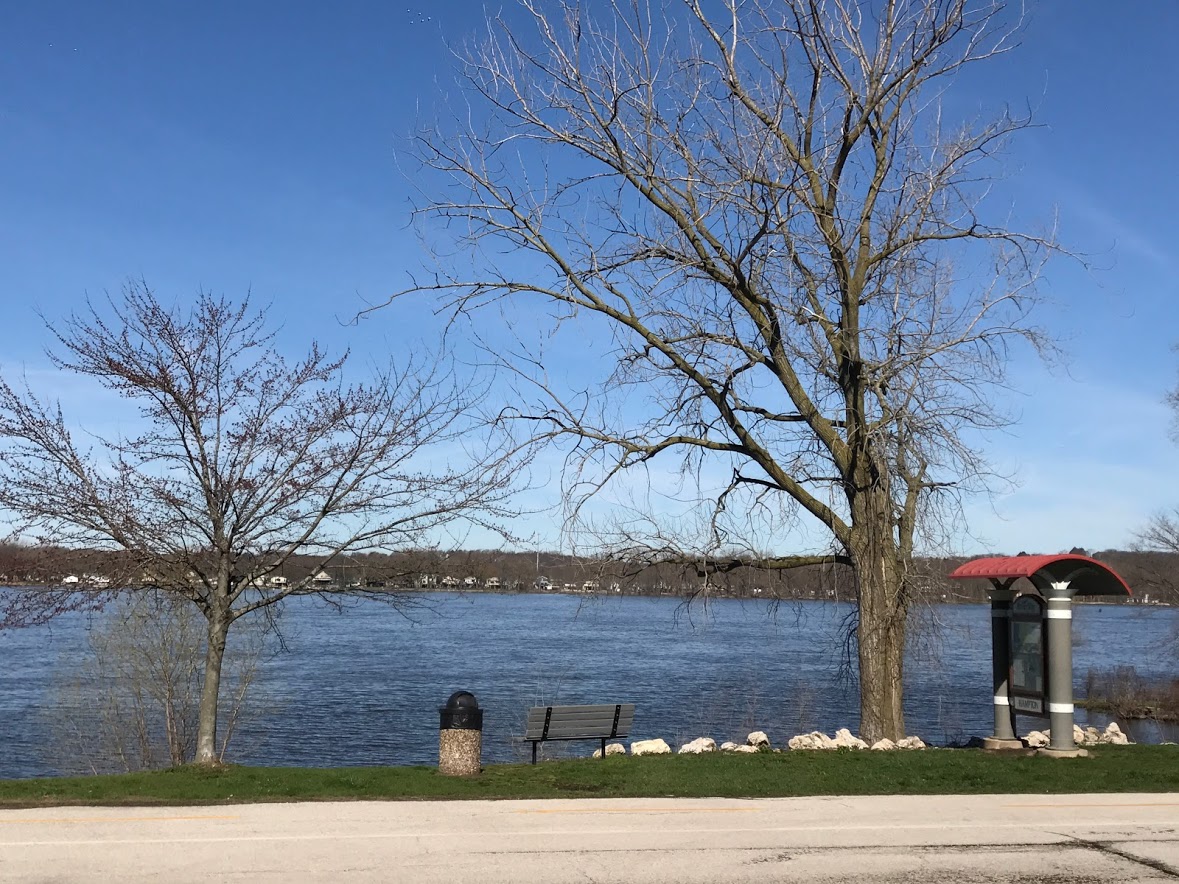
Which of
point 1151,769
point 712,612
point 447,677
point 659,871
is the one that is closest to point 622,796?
point 659,871

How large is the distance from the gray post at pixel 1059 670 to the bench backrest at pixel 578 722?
510cm

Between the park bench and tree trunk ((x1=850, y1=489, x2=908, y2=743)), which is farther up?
tree trunk ((x1=850, y1=489, x2=908, y2=743))

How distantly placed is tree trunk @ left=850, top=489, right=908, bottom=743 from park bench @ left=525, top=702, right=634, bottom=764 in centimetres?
300

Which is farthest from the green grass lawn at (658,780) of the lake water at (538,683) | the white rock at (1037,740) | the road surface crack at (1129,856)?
the lake water at (538,683)

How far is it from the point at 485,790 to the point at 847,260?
25.6ft

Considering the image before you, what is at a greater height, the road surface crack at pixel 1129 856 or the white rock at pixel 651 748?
the road surface crack at pixel 1129 856

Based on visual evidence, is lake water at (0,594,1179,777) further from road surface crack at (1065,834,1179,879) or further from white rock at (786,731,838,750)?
road surface crack at (1065,834,1179,879)

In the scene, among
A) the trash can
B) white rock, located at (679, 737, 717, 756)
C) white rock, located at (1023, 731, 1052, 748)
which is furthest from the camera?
white rock, located at (1023, 731, 1052, 748)

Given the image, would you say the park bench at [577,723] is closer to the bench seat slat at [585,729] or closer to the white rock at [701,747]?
the bench seat slat at [585,729]

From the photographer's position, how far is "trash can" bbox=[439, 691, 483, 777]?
37.3ft

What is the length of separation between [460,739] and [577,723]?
3203 millimetres

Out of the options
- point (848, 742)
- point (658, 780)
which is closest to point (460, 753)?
point (658, 780)

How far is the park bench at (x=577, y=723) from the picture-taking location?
1387 cm

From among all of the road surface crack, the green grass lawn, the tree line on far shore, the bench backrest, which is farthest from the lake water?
the road surface crack
